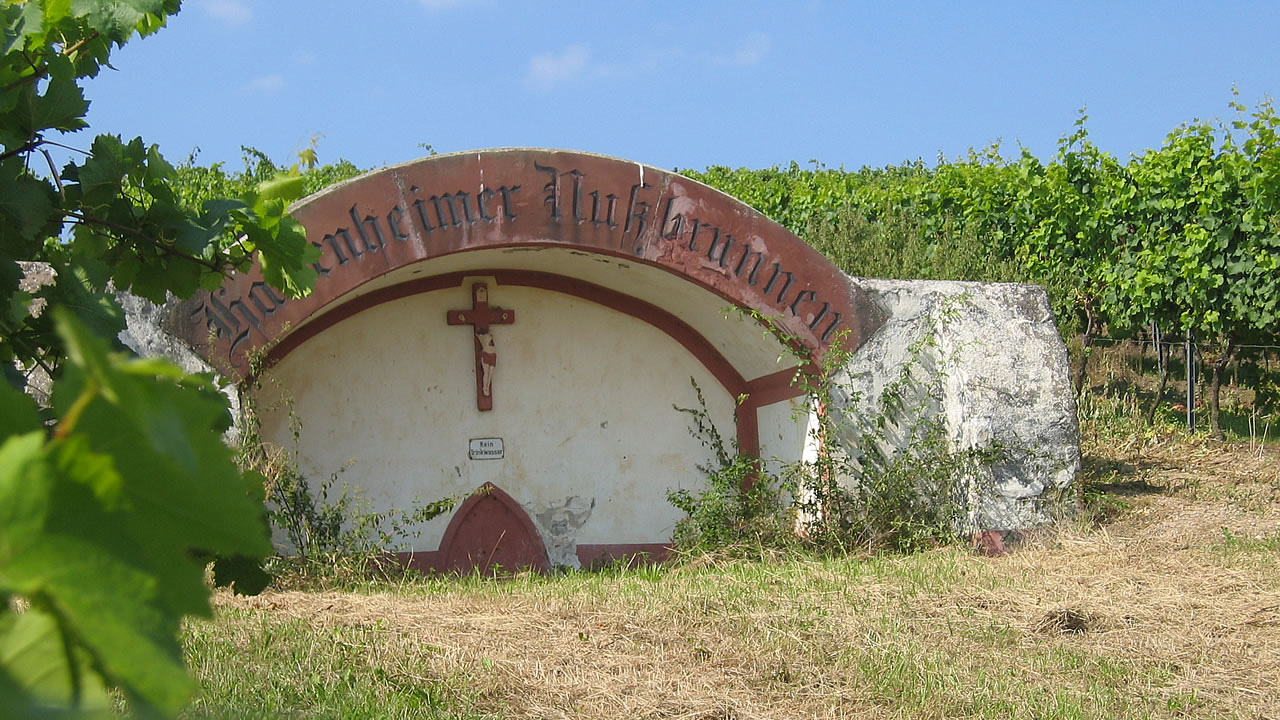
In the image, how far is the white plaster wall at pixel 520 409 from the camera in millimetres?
7852

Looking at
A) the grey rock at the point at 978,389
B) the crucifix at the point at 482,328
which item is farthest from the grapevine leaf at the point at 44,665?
the crucifix at the point at 482,328

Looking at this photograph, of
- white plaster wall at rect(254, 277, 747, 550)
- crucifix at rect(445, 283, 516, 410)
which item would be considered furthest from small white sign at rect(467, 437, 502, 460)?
crucifix at rect(445, 283, 516, 410)

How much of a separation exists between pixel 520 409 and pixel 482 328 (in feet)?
2.04

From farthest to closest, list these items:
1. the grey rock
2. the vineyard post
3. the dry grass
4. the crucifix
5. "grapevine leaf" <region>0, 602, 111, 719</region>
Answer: the vineyard post → the crucifix → the grey rock → the dry grass → "grapevine leaf" <region>0, 602, 111, 719</region>

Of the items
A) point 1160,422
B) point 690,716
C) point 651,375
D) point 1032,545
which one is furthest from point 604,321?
point 1160,422

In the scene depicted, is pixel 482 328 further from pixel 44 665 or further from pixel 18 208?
pixel 44 665

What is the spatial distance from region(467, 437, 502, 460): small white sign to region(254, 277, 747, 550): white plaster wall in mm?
38

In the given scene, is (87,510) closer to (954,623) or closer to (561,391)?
(954,623)

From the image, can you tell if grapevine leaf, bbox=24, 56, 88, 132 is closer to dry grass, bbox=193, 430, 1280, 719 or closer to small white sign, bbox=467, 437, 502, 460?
dry grass, bbox=193, 430, 1280, 719

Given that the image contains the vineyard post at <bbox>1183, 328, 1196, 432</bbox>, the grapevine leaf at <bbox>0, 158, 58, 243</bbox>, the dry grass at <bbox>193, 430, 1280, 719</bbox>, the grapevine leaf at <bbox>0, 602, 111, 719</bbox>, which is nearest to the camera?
the grapevine leaf at <bbox>0, 602, 111, 719</bbox>

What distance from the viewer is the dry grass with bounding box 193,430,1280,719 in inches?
168

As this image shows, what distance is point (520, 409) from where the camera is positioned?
27.0ft

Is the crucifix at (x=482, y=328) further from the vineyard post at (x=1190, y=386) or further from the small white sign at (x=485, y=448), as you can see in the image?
the vineyard post at (x=1190, y=386)

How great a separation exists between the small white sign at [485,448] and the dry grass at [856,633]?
3.92ft
